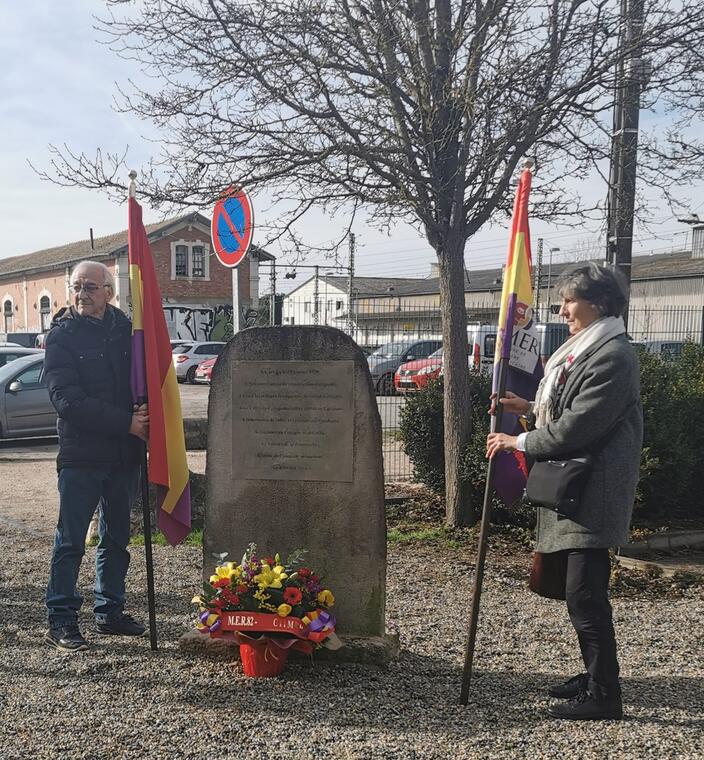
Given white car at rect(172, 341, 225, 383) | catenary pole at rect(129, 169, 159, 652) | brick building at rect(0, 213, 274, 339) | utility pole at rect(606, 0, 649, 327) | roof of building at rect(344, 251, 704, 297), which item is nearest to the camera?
catenary pole at rect(129, 169, 159, 652)

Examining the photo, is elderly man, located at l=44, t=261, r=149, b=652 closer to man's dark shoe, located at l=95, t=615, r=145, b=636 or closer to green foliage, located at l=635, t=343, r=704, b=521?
man's dark shoe, located at l=95, t=615, r=145, b=636

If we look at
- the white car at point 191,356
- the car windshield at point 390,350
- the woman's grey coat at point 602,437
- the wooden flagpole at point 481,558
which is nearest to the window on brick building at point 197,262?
the white car at point 191,356

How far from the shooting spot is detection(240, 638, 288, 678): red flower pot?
4062 mm

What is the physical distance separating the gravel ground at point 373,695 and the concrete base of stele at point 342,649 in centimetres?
6

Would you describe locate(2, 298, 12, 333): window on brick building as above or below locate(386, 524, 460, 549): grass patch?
above

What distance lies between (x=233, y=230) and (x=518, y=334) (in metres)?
3.43

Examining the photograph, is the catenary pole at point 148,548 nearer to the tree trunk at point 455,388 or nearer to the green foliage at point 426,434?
the tree trunk at point 455,388

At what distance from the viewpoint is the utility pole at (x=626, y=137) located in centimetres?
636

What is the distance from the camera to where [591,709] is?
358 cm

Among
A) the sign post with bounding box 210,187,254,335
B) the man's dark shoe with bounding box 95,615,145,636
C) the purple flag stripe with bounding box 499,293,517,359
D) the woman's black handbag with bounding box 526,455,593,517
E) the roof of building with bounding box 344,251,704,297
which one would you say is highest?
the roof of building with bounding box 344,251,704,297

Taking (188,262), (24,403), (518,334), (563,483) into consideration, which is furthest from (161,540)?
(188,262)

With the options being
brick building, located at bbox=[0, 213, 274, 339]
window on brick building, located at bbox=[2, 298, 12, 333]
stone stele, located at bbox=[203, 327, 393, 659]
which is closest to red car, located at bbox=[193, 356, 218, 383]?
brick building, located at bbox=[0, 213, 274, 339]

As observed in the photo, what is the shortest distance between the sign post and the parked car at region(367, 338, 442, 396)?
32.4 ft

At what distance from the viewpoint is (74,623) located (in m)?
4.59
